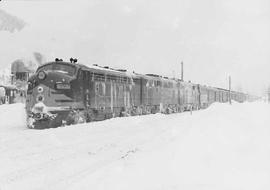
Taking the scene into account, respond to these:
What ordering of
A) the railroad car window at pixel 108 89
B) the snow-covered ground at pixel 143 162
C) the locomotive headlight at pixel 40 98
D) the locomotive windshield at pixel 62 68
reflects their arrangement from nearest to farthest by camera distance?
the snow-covered ground at pixel 143 162, the locomotive headlight at pixel 40 98, the locomotive windshield at pixel 62 68, the railroad car window at pixel 108 89

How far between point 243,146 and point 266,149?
2.91ft

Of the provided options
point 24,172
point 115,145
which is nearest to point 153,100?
point 115,145

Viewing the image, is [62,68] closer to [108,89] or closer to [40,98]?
[40,98]

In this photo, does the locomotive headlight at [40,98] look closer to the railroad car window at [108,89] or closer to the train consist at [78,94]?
the train consist at [78,94]

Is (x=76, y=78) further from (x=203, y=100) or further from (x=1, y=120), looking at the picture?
(x=203, y=100)

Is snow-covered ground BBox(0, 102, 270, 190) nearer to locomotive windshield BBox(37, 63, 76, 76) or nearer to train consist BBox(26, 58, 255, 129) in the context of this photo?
train consist BBox(26, 58, 255, 129)

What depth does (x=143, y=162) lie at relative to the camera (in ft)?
31.8

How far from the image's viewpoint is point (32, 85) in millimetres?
21906

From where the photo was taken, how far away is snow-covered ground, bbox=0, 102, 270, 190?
781 cm

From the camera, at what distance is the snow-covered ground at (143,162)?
7809 millimetres

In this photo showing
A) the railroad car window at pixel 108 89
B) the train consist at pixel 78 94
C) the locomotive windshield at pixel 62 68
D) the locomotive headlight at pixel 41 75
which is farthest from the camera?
the railroad car window at pixel 108 89

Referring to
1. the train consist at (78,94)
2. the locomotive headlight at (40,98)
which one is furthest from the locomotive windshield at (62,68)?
the locomotive headlight at (40,98)

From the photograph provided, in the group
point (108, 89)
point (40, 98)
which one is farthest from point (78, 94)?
point (108, 89)

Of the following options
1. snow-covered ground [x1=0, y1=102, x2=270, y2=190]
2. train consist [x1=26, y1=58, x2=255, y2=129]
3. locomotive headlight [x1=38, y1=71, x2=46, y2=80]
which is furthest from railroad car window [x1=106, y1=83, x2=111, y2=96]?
snow-covered ground [x1=0, y1=102, x2=270, y2=190]
